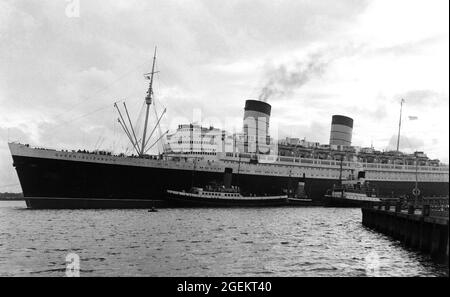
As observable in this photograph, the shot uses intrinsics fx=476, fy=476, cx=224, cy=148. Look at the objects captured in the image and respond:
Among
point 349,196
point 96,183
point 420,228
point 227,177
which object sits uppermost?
point 227,177

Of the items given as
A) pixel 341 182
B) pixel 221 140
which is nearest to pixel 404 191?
pixel 341 182

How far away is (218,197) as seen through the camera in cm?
5303

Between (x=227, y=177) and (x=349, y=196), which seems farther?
(x=349, y=196)

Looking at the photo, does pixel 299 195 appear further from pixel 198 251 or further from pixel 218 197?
pixel 198 251

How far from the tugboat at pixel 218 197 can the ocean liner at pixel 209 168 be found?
4.48 ft

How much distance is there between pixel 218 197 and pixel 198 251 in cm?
3327

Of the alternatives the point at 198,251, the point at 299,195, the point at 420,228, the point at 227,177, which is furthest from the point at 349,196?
the point at 198,251

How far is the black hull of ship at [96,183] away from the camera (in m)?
46.0

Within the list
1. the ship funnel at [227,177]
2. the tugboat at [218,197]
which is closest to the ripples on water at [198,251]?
the tugboat at [218,197]

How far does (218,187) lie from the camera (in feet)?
177

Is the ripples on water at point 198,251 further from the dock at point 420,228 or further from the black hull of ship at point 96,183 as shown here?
the black hull of ship at point 96,183

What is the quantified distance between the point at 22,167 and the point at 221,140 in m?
25.9

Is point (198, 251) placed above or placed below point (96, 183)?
below
